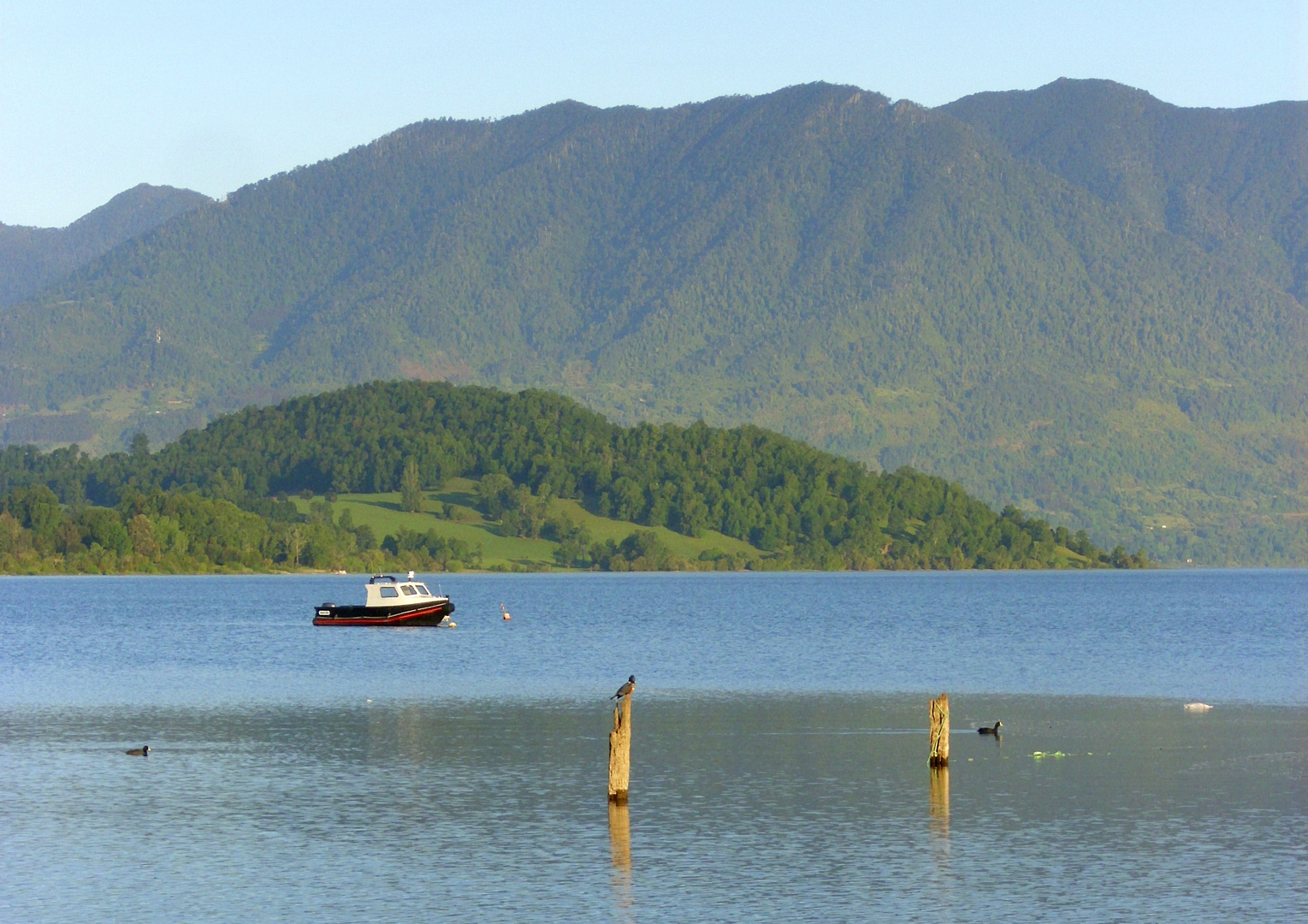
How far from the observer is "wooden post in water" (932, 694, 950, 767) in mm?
53969

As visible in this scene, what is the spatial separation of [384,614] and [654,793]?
3580 inches

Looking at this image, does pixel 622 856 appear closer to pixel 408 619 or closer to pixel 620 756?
pixel 620 756

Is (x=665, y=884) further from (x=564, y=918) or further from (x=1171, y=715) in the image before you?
(x=1171, y=715)

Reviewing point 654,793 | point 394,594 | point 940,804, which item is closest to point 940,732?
point 940,804

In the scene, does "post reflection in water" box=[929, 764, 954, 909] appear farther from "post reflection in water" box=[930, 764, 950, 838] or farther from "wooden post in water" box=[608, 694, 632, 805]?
"wooden post in water" box=[608, 694, 632, 805]

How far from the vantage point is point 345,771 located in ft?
181

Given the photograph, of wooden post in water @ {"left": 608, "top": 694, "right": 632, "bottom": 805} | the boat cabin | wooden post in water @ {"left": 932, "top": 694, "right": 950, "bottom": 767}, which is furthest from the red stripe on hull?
wooden post in water @ {"left": 608, "top": 694, "right": 632, "bottom": 805}

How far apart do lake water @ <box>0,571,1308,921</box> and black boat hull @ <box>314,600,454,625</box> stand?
3436cm

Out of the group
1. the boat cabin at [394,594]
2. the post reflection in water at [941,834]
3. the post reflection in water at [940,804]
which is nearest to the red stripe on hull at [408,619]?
the boat cabin at [394,594]

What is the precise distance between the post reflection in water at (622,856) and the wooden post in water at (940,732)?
36.5ft

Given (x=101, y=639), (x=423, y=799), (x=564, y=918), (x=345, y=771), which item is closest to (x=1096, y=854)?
(x=564, y=918)

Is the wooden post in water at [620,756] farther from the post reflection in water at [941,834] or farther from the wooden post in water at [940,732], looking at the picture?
the wooden post in water at [940,732]

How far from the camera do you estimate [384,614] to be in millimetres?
139125

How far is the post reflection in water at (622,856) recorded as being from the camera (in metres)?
37.0
